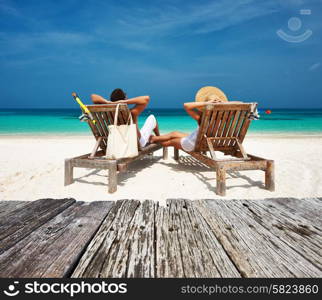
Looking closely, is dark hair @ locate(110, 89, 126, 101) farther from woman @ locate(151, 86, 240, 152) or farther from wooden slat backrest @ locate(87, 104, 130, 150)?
woman @ locate(151, 86, 240, 152)

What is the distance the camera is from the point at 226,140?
456cm

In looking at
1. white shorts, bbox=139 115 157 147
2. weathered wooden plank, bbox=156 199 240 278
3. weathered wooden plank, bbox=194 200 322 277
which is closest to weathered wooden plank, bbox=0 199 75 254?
weathered wooden plank, bbox=156 199 240 278

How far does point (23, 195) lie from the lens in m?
3.74

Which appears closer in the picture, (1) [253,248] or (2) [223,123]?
(1) [253,248]

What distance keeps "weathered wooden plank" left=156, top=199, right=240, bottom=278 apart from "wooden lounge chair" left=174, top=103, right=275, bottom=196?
2284mm

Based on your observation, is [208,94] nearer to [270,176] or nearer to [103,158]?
[270,176]

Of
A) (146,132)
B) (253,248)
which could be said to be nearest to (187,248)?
(253,248)

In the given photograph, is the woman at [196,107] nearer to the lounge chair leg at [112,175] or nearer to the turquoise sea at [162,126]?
the lounge chair leg at [112,175]

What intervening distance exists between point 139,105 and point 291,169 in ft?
12.0

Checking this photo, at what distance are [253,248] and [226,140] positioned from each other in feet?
11.8

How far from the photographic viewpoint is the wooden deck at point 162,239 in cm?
96

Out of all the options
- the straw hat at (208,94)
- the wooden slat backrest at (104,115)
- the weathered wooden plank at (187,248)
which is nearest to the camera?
the weathered wooden plank at (187,248)

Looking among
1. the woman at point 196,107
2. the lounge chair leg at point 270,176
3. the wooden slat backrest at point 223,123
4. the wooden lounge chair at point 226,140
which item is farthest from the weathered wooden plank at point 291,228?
the woman at point 196,107

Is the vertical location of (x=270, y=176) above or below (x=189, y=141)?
below
